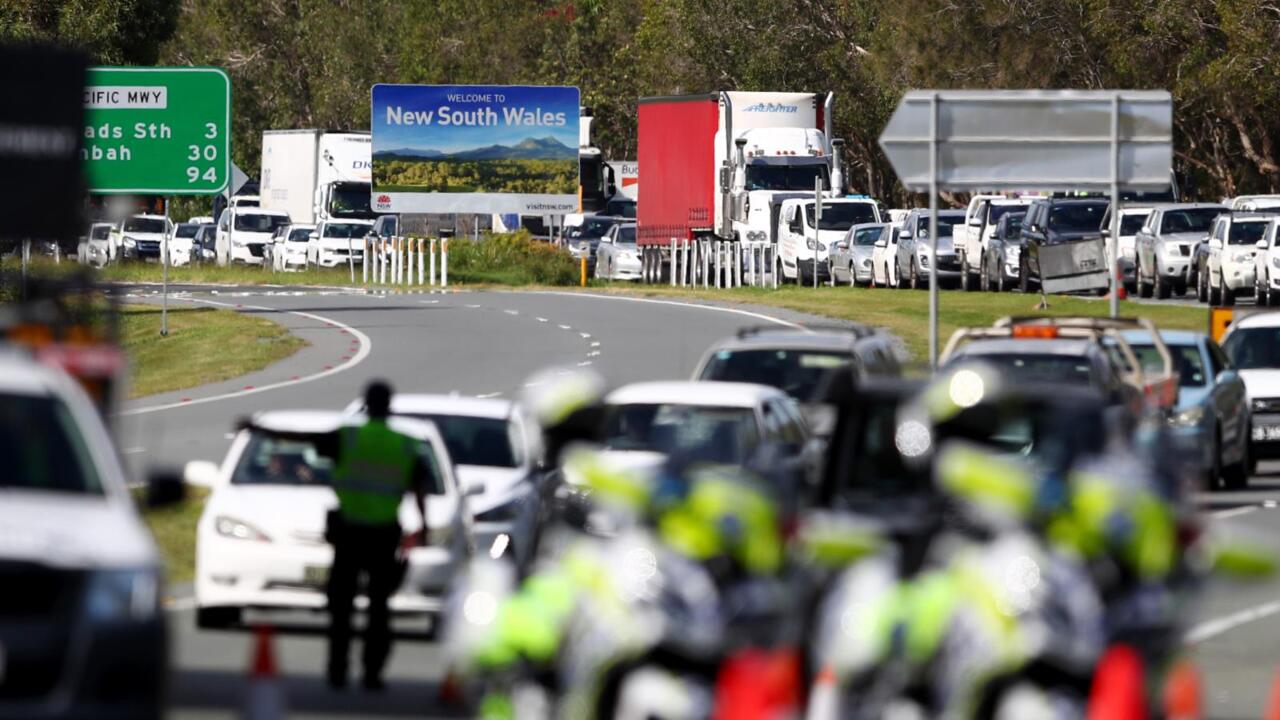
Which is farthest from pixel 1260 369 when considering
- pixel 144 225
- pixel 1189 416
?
pixel 144 225

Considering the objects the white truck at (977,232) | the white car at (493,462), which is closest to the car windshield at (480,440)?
the white car at (493,462)

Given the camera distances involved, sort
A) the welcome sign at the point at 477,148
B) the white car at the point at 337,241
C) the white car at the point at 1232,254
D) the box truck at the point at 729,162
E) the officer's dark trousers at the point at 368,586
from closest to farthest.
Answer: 1. the officer's dark trousers at the point at 368,586
2. the white car at the point at 1232,254
3. the box truck at the point at 729,162
4. the white car at the point at 337,241
5. the welcome sign at the point at 477,148

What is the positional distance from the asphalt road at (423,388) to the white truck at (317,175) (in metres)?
16.3

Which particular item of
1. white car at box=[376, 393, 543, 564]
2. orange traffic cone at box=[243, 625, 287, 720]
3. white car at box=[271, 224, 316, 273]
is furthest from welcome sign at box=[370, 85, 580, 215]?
orange traffic cone at box=[243, 625, 287, 720]

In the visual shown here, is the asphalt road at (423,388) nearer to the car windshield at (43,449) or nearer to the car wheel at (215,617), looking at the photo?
the car wheel at (215,617)

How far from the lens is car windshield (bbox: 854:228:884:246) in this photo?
191 feet

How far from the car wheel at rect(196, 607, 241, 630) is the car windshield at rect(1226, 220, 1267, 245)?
33.1 m

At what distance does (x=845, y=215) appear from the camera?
60.0 metres

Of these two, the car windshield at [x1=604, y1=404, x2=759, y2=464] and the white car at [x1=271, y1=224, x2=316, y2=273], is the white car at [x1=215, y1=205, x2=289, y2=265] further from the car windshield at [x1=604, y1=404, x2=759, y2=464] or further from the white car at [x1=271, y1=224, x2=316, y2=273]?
the car windshield at [x1=604, y1=404, x2=759, y2=464]

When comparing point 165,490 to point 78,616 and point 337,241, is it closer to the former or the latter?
point 78,616

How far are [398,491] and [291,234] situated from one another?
6398 centimetres

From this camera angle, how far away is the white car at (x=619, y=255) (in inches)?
2618

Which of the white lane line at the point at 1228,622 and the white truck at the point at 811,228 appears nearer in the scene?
the white lane line at the point at 1228,622

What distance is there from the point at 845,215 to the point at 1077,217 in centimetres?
1085
